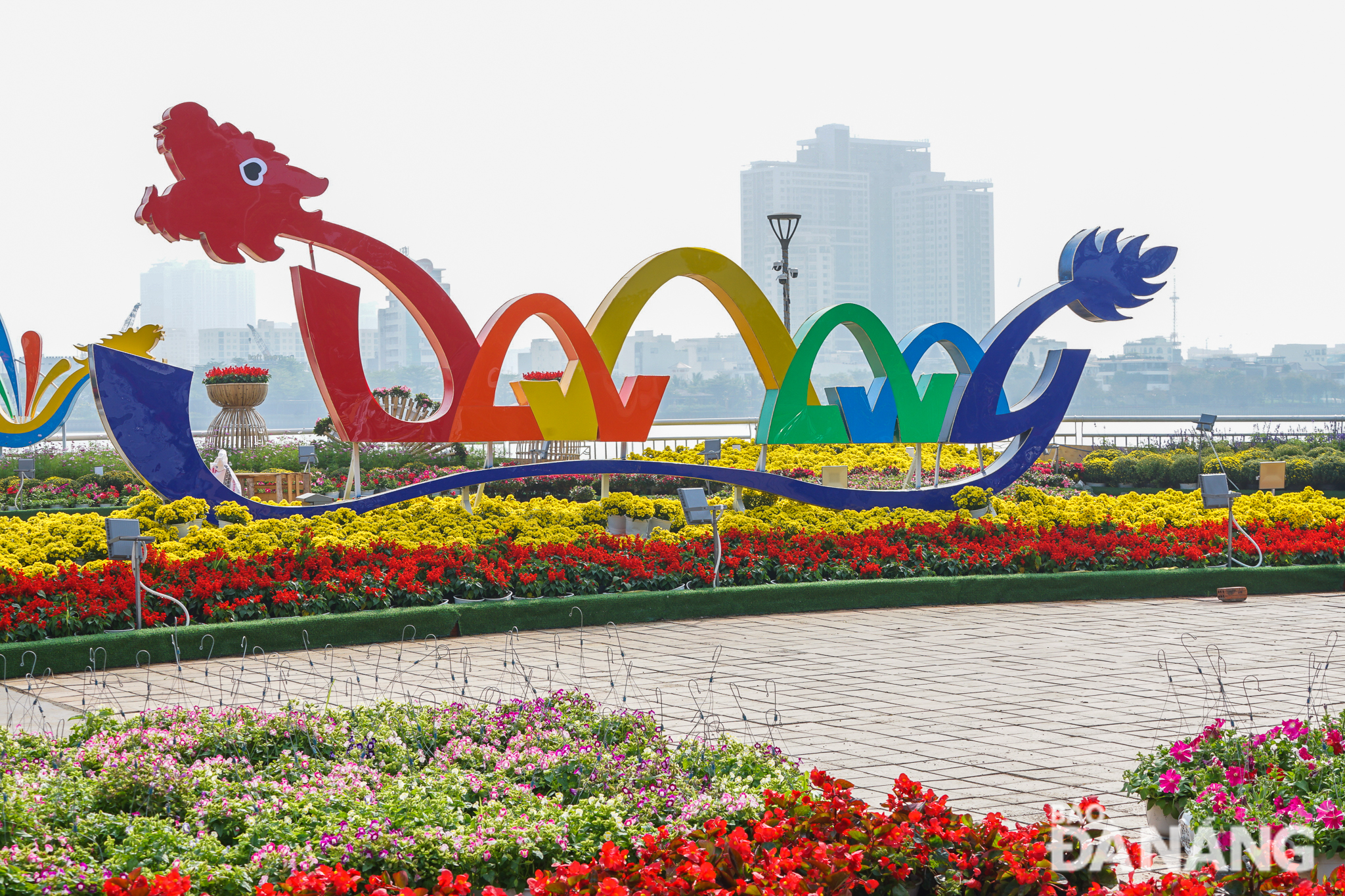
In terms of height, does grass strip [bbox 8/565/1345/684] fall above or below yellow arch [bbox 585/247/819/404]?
below

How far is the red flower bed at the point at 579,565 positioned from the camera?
901 cm

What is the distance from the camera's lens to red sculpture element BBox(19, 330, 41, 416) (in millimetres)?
21609

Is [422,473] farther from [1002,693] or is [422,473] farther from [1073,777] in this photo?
[1073,777]

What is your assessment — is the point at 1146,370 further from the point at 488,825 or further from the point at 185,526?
the point at 488,825

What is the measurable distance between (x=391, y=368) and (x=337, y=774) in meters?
80.4

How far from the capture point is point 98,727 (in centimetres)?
559

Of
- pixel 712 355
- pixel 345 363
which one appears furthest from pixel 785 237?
pixel 712 355

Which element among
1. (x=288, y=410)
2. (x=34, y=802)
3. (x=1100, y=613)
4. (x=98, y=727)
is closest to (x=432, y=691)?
(x=98, y=727)

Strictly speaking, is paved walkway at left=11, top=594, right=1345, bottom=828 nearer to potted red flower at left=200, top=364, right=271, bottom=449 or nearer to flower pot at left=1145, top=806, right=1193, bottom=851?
flower pot at left=1145, top=806, right=1193, bottom=851

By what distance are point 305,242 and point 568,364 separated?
2.96 meters

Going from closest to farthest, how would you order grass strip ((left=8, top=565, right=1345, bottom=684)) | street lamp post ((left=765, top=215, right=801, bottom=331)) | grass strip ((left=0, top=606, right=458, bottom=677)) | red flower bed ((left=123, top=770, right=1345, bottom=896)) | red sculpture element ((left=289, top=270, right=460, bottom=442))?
red flower bed ((left=123, top=770, right=1345, bottom=896)) < grass strip ((left=0, top=606, right=458, bottom=677)) < grass strip ((left=8, top=565, right=1345, bottom=684)) < red sculpture element ((left=289, top=270, right=460, bottom=442)) < street lamp post ((left=765, top=215, right=801, bottom=331))

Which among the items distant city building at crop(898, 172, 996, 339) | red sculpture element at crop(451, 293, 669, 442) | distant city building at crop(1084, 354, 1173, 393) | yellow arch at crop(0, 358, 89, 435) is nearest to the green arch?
red sculpture element at crop(451, 293, 669, 442)

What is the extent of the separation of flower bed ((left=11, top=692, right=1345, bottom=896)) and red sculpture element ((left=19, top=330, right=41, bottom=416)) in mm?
18188

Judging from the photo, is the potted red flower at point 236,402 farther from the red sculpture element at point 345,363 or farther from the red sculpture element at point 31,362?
the red sculpture element at point 345,363
